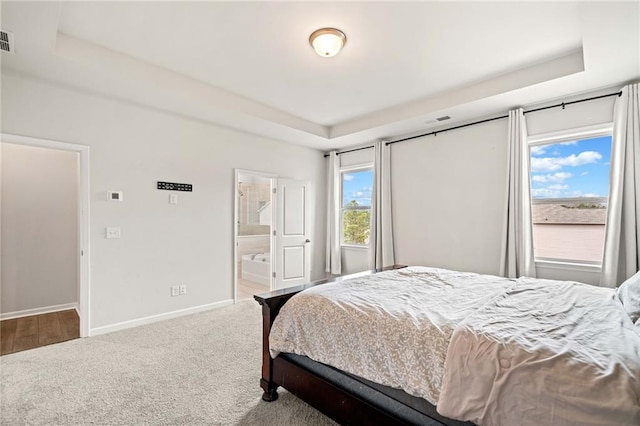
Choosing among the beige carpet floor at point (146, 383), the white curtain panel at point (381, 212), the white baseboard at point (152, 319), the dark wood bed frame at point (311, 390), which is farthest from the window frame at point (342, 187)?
the dark wood bed frame at point (311, 390)

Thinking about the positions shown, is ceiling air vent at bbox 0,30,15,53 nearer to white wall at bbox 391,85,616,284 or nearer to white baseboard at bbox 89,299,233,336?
white baseboard at bbox 89,299,233,336

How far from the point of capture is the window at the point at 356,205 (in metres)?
5.39

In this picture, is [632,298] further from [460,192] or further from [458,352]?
[460,192]

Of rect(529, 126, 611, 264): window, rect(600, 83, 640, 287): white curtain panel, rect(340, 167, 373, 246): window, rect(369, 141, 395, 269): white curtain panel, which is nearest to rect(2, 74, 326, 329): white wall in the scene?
rect(340, 167, 373, 246): window

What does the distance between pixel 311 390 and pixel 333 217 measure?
12.8 feet

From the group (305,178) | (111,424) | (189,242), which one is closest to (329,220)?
(305,178)

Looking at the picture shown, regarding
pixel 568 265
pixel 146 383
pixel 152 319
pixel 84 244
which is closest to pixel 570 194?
pixel 568 265

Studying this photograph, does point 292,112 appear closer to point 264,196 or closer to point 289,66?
point 289,66

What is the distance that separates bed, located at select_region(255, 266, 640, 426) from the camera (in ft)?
3.67

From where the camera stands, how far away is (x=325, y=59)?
9.42ft

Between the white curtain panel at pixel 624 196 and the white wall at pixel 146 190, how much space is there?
428 centimetres

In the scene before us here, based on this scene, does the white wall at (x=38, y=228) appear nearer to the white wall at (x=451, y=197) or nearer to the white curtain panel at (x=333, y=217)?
the white curtain panel at (x=333, y=217)

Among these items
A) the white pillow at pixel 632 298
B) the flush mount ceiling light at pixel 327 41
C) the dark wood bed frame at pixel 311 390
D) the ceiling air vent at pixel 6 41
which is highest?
the flush mount ceiling light at pixel 327 41

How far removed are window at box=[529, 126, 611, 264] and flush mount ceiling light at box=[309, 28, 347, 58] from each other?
258cm
